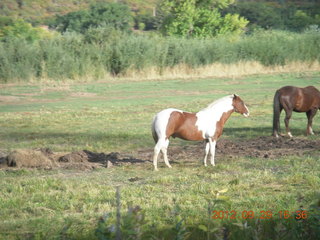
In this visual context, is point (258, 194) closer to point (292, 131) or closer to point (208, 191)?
point (208, 191)

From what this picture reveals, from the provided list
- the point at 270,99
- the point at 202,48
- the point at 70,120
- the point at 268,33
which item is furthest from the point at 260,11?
the point at 70,120

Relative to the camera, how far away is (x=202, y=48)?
4131cm

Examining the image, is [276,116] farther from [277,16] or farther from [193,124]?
[277,16]

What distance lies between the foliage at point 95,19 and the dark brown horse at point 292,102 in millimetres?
58803

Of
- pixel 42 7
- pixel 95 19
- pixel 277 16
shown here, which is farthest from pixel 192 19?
pixel 42 7

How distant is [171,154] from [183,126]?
2062 mm

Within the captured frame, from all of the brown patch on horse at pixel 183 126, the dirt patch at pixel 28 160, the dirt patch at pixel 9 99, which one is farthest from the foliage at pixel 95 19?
the brown patch on horse at pixel 183 126

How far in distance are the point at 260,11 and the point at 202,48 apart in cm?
5207

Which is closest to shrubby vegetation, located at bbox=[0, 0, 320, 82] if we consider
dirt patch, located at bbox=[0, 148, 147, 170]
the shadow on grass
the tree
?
the tree

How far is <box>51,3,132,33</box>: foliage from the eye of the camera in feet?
251

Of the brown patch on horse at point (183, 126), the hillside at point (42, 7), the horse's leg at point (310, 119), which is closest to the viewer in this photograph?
the brown patch on horse at point (183, 126)

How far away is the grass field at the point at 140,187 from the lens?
7.56 metres

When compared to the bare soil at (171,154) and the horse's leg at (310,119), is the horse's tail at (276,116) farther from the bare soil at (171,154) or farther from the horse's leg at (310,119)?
the horse's leg at (310,119)
